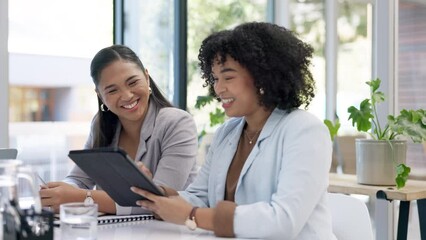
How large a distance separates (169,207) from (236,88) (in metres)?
0.40

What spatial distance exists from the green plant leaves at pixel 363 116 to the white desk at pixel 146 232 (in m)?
1.44

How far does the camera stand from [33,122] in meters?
3.32

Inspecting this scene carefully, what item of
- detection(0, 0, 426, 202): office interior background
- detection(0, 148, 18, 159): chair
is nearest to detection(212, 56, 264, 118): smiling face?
detection(0, 148, 18, 159): chair

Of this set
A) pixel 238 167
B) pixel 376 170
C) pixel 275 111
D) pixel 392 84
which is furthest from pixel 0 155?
pixel 392 84

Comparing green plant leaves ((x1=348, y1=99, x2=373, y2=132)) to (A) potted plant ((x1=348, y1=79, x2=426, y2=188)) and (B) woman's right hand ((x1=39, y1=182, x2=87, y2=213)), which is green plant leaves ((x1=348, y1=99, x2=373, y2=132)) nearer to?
(A) potted plant ((x1=348, y1=79, x2=426, y2=188))

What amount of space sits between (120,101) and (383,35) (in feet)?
6.09

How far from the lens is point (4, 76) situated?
2.99 meters

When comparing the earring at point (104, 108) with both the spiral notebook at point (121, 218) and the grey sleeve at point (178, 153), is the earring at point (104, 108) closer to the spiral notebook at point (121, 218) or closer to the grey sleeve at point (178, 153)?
the grey sleeve at point (178, 153)

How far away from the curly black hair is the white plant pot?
111 cm

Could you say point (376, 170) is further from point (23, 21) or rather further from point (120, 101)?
point (23, 21)

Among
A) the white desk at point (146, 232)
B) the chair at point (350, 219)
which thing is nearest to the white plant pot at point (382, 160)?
the chair at point (350, 219)

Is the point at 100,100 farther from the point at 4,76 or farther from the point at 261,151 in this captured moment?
the point at 4,76

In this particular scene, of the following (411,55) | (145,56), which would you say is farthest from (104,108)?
(411,55)

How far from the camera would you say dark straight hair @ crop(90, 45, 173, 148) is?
202 centimetres
